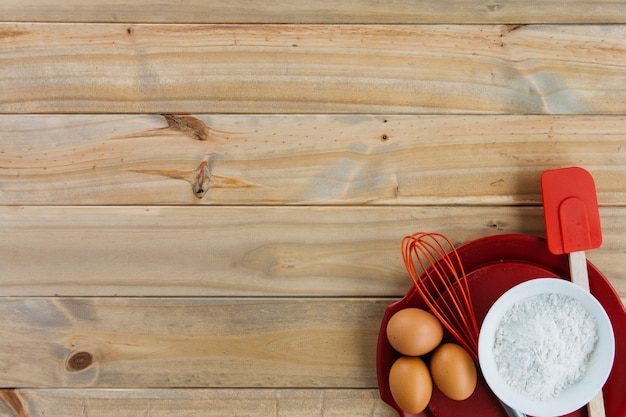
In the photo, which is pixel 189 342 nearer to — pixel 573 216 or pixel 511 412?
pixel 511 412

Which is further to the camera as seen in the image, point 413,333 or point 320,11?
point 320,11

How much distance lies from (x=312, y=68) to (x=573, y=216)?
14.7 inches

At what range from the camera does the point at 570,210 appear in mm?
594

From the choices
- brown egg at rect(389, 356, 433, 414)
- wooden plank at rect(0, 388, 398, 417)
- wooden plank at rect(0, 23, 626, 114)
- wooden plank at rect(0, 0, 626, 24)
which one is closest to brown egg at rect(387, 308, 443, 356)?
brown egg at rect(389, 356, 433, 414)

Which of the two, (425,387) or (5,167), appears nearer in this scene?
(425,387)

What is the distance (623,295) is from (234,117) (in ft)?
1.82

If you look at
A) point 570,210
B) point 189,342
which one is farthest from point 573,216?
point 189,342

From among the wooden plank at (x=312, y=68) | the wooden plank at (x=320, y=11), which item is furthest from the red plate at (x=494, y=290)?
the wooden plank at (x=320, y=11)

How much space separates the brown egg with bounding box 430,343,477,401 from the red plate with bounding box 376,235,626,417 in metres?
0.05

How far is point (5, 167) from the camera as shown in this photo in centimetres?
68

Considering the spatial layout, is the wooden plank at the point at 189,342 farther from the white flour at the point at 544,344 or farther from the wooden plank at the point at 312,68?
the wooden plank at the point at 312,68

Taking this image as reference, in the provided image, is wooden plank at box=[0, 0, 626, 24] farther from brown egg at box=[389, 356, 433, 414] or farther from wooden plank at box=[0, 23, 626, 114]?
brown egg at box=[389, 356, 433, 414]

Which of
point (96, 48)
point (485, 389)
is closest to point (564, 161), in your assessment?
point (485, 389)

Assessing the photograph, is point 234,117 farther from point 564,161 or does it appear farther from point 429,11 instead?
point 564,161
